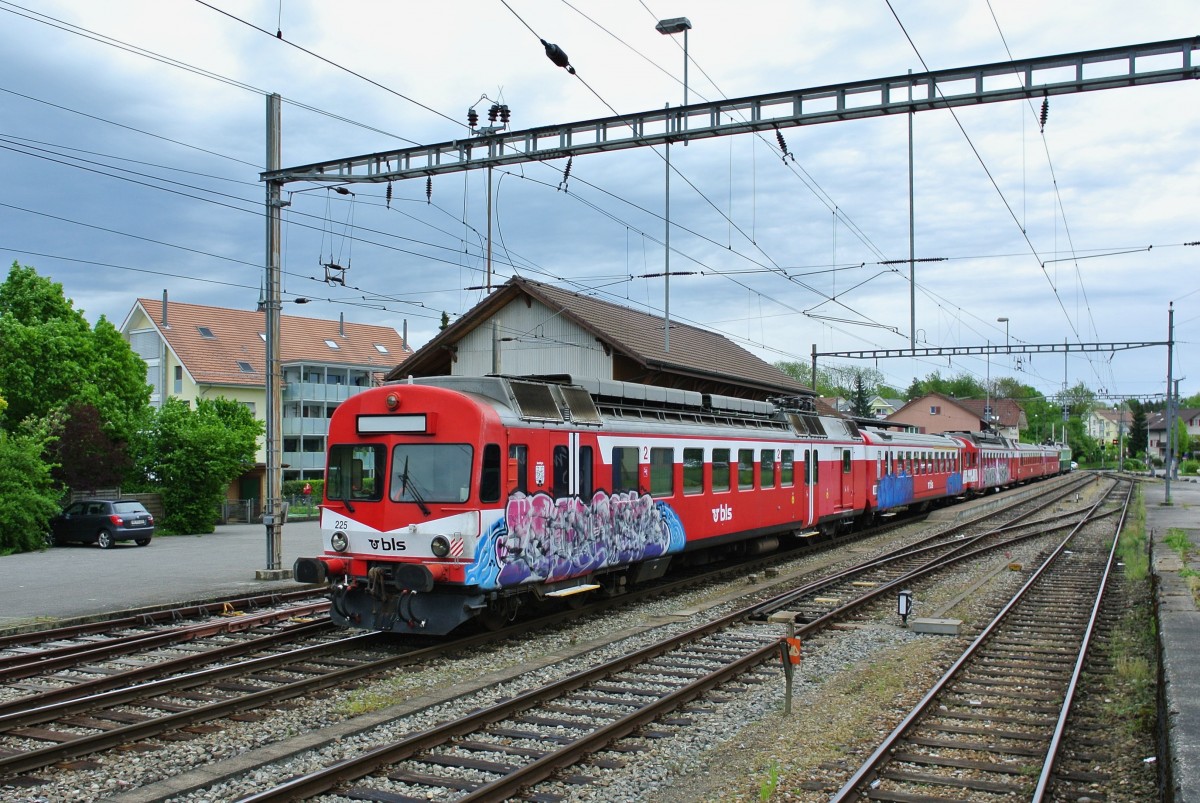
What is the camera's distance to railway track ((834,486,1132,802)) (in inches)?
269

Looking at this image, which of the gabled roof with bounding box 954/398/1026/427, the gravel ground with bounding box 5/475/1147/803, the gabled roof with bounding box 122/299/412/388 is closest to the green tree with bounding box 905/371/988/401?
the gabled roof with bounding box 954/398/1026/427

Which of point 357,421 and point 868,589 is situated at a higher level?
point 357,421

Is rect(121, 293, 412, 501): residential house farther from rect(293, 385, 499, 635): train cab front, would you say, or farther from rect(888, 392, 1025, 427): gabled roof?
rect(888, 392, 1025, 427): gabled roof

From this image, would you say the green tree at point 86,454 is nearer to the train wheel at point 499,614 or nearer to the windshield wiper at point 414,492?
the windshield wiper at point 414,492

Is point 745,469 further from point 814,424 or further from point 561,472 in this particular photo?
point 561,472

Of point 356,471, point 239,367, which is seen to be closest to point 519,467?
point 356,471

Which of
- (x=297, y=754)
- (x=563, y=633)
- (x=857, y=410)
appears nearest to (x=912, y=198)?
(x=563, y=633)

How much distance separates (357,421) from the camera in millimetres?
11523

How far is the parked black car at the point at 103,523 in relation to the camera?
81.6ft

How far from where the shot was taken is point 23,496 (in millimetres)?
23156

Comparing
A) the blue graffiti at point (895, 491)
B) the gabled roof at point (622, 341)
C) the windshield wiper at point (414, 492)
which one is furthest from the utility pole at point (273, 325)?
the blue graffiti at point (895, 491)

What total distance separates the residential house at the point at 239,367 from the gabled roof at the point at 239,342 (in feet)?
0.16

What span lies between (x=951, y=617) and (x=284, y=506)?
1090 centimetres

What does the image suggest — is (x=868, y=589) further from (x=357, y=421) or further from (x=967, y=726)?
(x=357, y=421)
